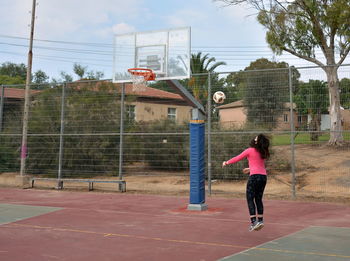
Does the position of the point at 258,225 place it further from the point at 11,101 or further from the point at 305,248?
the point at 11,101

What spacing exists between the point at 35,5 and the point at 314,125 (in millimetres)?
13404

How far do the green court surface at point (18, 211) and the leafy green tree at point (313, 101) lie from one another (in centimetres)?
791

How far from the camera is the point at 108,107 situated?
17203 mm

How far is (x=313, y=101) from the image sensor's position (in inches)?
453

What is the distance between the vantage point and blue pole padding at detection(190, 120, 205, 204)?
391 inches

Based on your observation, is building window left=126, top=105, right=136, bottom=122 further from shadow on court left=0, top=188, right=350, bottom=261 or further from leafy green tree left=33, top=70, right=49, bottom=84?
leafy green tree left=33, top=70, right=49, bottom=84

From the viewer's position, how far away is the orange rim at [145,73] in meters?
11.0

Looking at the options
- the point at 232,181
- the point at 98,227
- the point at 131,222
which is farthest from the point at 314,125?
the point at 98,227

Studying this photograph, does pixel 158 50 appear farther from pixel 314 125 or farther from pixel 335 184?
pixel 335 184

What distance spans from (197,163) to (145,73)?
324cm

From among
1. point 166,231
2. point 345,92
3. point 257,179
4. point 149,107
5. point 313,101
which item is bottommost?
point 166,231

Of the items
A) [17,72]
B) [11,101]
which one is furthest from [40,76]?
[11,101]

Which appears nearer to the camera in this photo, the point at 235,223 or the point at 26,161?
the point at 235,223

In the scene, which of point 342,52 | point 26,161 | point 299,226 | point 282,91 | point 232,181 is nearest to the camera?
point 299,226
